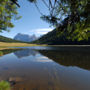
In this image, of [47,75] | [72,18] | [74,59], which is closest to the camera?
[72,18]

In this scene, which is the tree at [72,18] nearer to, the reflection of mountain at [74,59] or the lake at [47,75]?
the lake at [47,75]

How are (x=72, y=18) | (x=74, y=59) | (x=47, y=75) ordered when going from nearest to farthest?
(x=72, y=18) → (x=47, y=75) → (x=74, y=59)

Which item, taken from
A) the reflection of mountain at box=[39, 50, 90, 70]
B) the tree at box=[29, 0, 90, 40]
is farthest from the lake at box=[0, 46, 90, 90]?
the tree at box=[29, 0, 90, 40]

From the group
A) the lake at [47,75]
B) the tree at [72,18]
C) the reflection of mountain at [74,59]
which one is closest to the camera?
the tree at [72,18]

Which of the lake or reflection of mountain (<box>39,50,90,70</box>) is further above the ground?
the lake

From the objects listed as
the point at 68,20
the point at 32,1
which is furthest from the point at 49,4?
the point at 68,20

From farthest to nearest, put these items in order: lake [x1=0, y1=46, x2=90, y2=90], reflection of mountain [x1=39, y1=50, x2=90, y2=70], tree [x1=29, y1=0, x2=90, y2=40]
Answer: reflection of mountain [x1=39, y1=50, x2=90, y2=70], lake [x1=0, y1=46, x2=90, y2=90], tree [x1=29, y1=0, x2=90, y2=40]

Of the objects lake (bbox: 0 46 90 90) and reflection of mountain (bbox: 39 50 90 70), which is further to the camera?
reflection of mountain (bbox: 39 50 90 70)

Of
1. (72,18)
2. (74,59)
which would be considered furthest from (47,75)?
(74,59)

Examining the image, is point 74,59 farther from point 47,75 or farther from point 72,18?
point 72,18

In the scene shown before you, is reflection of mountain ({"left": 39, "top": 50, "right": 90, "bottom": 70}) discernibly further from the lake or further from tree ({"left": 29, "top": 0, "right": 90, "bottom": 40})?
tree ({"left": 29, "top": 0, "right": 90, "bottom": 40})

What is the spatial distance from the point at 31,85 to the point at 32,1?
6.17 m

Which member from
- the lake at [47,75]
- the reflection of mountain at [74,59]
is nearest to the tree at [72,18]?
the lake at [47,75]

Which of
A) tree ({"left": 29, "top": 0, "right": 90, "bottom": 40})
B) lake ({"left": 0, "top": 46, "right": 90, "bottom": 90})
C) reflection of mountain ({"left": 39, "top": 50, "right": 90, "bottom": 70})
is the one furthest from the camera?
reflection of mountain ({"left": 39, "top": 50, "right": 90, "bottom": 70})
